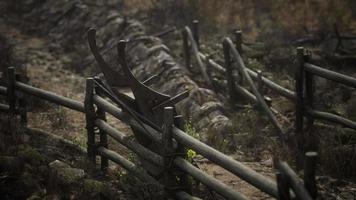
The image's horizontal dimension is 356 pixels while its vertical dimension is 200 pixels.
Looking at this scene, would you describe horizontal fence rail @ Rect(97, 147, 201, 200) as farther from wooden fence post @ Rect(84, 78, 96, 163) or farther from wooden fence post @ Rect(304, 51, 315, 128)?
wooden fence post @ Rect(304, 51, 315, 128)

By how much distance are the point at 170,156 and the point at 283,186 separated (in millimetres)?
1542

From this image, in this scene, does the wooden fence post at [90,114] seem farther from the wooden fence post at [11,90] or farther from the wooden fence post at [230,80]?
the wooden fence post at [230,80]

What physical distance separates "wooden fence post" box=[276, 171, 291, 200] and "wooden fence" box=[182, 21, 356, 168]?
2.19 m

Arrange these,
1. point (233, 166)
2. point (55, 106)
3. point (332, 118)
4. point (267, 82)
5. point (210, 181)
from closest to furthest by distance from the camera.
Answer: point (233, 166) → point (210, 181) → point (332, 118) → point (267, 82) → point (55, 106)

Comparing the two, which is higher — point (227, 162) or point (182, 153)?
point (227, 162)

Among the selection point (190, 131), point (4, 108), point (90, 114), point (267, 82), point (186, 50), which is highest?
point (186, 50)

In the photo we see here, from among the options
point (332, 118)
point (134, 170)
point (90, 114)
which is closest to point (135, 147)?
point (134, 170)

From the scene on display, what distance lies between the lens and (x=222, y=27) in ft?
40.7

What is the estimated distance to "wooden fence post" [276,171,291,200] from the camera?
3693 mm

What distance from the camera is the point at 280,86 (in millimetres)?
7617

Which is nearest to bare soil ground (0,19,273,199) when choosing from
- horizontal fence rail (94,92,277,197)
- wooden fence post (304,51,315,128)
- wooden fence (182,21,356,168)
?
wooden fence (182,21,356,168)

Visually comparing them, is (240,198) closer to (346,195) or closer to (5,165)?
(346,195)

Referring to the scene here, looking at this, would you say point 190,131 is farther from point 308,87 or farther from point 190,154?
point 308,87

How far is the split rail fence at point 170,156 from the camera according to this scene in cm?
372
